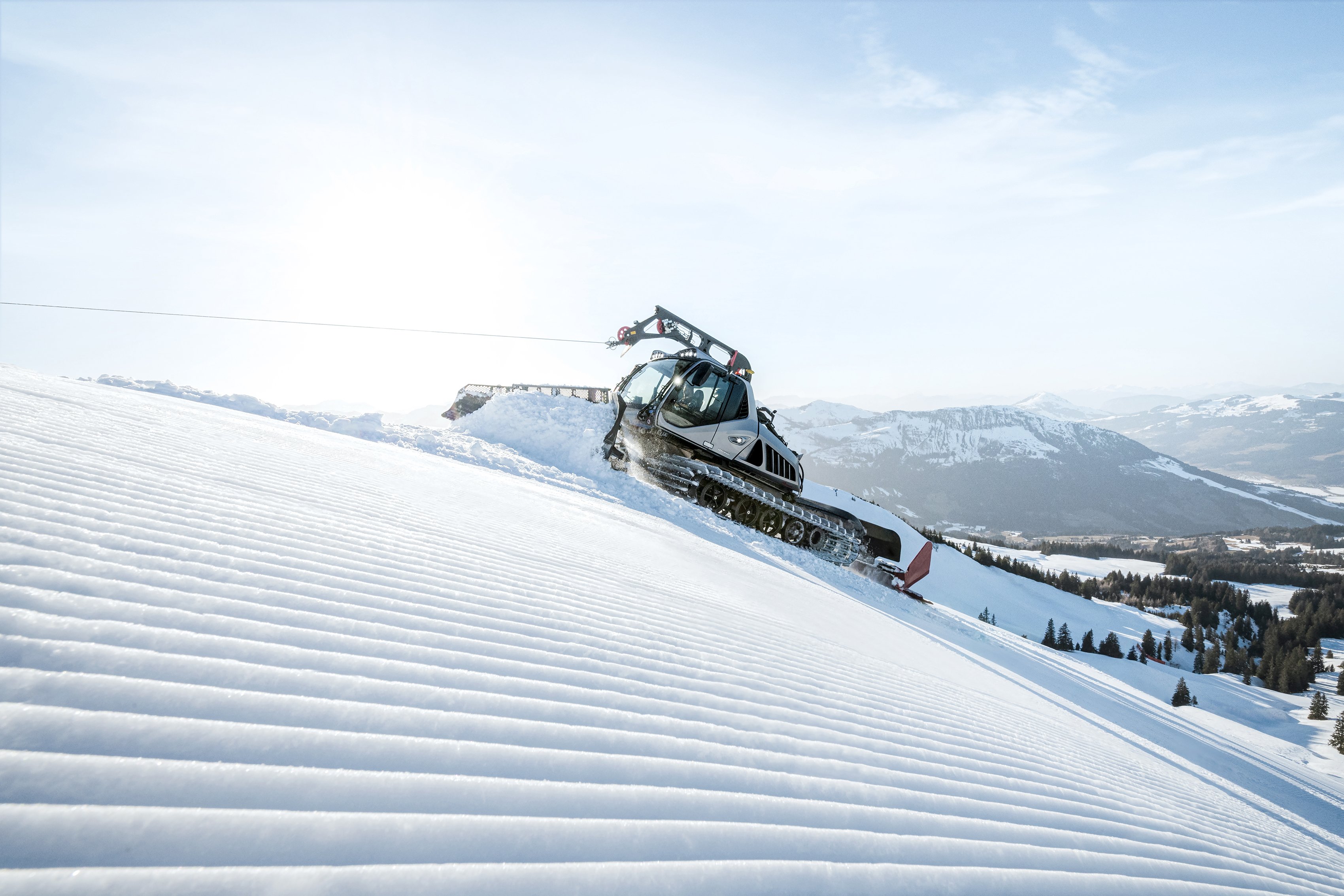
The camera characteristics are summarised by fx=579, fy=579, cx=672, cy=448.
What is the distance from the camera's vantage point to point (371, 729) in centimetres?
194

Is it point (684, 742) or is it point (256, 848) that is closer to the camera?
point (256, 848)

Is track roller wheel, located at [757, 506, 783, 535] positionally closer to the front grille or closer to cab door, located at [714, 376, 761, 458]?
the front grille

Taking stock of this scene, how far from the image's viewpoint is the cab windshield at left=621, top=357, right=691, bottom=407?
48.3ft

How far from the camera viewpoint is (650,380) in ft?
49.8

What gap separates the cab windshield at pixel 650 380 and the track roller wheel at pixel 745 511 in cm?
353

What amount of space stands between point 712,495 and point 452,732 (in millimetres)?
12913

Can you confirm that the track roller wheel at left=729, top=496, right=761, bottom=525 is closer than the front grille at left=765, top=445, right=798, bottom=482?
Yes

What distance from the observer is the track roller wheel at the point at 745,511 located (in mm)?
15180

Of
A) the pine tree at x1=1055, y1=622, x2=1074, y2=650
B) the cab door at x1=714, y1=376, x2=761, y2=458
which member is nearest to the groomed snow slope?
the cab door at x1=714, y1=376, x2=761, y2=458

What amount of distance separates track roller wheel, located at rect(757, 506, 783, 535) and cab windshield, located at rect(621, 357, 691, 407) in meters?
4.28

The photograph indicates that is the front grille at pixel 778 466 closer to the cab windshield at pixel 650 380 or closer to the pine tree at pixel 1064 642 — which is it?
the cab windshield at pixel 650 380

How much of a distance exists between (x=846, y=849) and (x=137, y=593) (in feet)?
9.90

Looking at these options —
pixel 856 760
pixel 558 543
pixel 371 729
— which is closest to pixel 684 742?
pixel 856 760

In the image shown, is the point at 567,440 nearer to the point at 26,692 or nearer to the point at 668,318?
the point at 668,318
